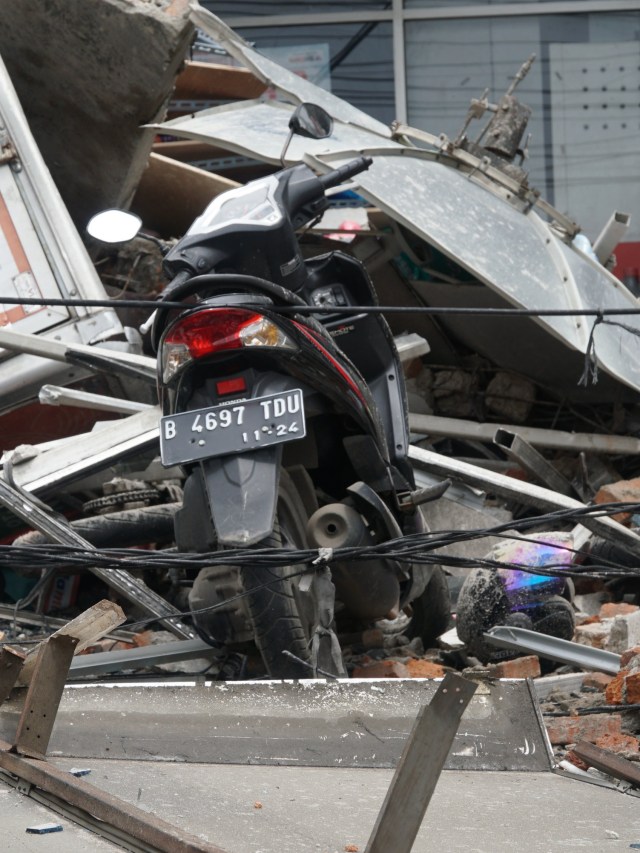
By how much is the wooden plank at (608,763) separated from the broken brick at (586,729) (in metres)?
0.53

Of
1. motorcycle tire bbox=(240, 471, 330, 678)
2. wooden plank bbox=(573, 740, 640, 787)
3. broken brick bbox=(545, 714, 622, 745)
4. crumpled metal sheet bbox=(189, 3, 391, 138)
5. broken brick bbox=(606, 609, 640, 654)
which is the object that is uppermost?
crumpled metal sheet bbox=(189, 3, 391, 138)

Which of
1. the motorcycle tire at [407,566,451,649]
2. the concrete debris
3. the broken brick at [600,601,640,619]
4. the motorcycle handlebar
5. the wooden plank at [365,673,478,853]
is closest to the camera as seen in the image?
the wooden plank at [365,673,478,853]

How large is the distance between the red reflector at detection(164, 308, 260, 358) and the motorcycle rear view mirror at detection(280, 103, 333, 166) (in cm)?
91

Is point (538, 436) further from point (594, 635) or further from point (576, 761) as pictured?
point (576, 761)

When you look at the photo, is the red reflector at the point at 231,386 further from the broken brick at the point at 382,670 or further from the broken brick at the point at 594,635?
the broken brick at the point at 594,635

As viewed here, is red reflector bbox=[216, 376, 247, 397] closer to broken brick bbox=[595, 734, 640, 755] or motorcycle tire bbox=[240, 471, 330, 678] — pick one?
motorcycle tire bbox=[240, 471, 330, 678]

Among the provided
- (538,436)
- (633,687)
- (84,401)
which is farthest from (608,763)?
(538,436)

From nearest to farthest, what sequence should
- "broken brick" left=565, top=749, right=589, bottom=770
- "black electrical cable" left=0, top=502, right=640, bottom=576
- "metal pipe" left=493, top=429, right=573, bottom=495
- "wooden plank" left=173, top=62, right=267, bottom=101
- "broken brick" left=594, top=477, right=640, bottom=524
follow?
"broken brick" left=565, top=749, right=589, bottom=770, "black electrical cable" left=0, top=502, right=640, bottom=576, "broken brick" left=594, top=477, right=640, bottom=524, "metal pipe" left=493, top=429, right=573, bottom=495, "wooden plank" left=173, top=62, right=267, bottom=101

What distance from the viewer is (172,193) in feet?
29.1

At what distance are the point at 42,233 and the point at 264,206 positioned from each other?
2856mm

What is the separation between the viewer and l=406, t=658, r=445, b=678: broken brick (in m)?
5.09

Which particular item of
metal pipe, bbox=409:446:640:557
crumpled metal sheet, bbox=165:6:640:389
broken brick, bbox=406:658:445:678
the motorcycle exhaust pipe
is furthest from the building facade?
the motorcycle exhaust pipe

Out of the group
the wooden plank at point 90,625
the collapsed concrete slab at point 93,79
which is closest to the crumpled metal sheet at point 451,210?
the collapsed concrete slab at point 93,79

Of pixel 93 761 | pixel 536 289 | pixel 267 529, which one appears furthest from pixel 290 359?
pixel 536 289
